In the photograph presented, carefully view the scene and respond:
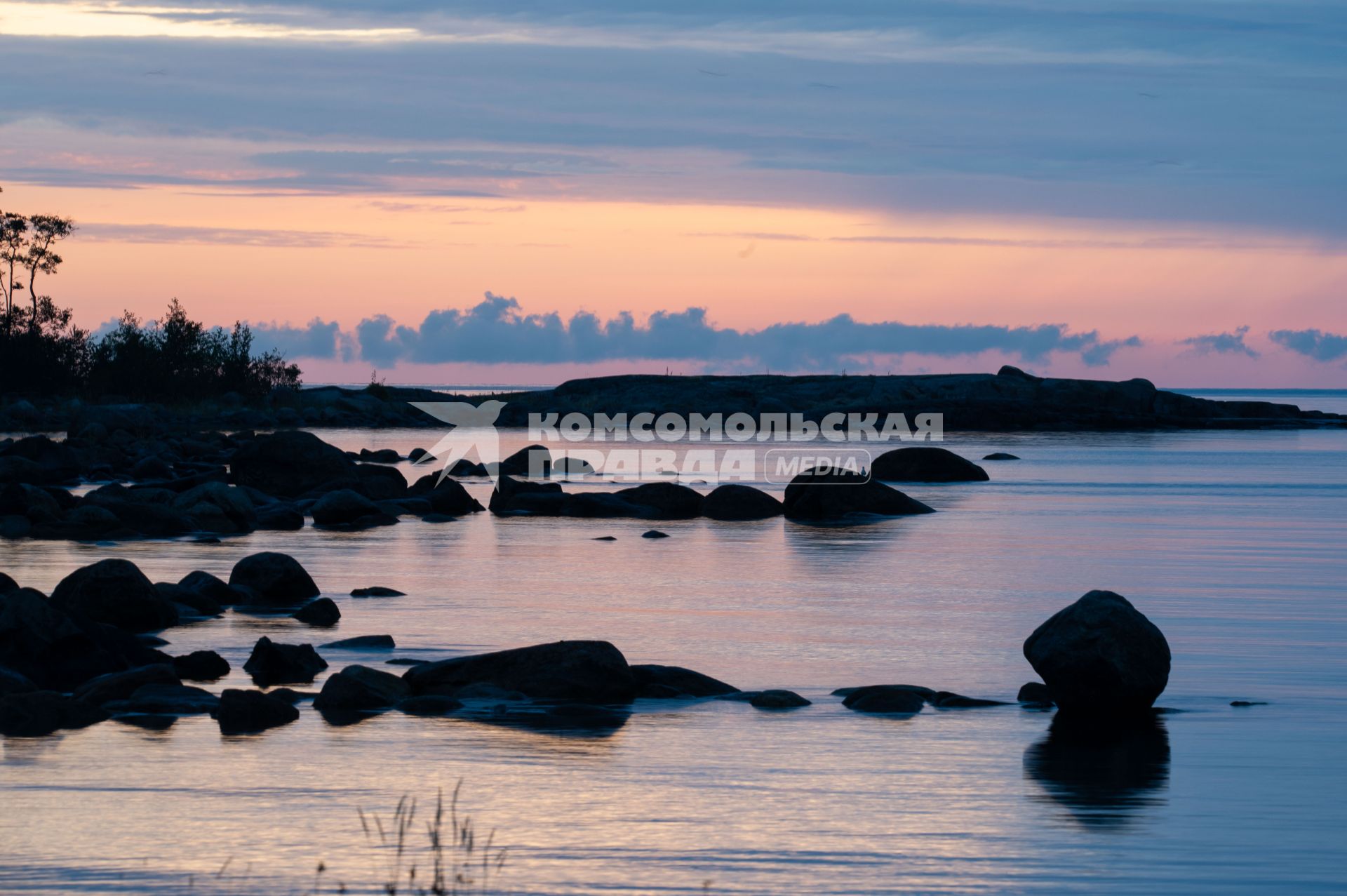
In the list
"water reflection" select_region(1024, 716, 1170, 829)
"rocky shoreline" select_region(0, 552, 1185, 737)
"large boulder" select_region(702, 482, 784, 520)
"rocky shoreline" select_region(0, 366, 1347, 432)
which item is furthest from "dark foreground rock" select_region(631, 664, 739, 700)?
"rocky shoreline" select_region(0, 366, 1347, 432)

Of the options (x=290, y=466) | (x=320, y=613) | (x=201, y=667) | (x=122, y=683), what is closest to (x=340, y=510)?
(x=290, y=466)

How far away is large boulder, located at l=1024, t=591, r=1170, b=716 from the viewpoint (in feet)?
42.4

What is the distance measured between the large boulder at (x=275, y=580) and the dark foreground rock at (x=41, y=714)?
7158 mm

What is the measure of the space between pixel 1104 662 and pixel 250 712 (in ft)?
23.2

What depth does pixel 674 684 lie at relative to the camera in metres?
13.6

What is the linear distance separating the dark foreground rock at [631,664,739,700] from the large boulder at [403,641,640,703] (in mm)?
130

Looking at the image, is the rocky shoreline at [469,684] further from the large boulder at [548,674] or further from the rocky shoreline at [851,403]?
the rocky shoreline at [851,403]

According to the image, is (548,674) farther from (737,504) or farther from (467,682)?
(737,504)

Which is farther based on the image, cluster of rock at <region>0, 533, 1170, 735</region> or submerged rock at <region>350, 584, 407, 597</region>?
submerged rock at <region>350, 584, 407, 597</region>

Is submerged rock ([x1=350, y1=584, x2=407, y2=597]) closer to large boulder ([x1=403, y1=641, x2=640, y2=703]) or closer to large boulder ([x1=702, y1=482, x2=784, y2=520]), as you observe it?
large boulder ([x1=403, y1=641, x2=640, y2=703])

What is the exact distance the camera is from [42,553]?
24.6 metres

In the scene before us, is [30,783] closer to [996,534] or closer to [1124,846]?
[1124,846]

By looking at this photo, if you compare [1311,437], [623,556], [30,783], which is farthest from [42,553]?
[1311,437]

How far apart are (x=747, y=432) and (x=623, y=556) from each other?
87.5 m
